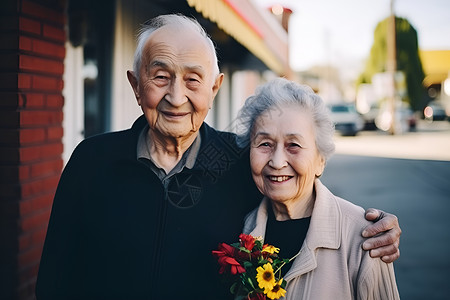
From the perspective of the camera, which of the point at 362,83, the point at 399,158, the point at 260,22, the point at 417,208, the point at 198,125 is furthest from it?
the point at 362,83

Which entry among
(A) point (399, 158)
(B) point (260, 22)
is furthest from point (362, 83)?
(B) point (260, 22)

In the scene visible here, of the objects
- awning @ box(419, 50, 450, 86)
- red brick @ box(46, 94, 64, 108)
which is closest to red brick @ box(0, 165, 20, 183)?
red brick @ box(46, 94, 64, 108)

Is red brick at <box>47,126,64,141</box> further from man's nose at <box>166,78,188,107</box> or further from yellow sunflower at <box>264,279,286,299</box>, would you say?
yellow sunflower at <box>264,279,286,299</box>

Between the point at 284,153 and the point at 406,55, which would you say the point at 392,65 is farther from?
the point at 284,153

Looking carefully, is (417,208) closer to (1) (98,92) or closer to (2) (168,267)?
(1) (98,92)

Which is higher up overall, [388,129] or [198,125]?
[388,129]

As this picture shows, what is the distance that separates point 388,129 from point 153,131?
26436 millimetres

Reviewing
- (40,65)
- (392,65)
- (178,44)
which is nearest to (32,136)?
(40,65)

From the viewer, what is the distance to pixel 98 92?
433 centimetres

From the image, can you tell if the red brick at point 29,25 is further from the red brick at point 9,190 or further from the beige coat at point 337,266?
the beige coat at point 337,266

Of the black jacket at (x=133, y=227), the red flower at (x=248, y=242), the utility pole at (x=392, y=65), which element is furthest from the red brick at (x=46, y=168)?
the utility pole at (x=392, y=65)

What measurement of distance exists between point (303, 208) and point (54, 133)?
1837 millimetres

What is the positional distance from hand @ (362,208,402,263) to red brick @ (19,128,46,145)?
Result: 1989 millimetres

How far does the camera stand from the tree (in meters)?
39.6
